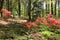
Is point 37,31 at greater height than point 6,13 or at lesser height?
lesser

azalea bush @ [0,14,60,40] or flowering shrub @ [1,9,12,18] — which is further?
flowering shrub @ [1,9,12,18]

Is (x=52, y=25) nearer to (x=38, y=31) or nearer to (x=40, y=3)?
(x=38, y=31)

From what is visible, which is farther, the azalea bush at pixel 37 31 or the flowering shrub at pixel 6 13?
the flowering shrub at pixel 6 13

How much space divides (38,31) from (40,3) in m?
13.8

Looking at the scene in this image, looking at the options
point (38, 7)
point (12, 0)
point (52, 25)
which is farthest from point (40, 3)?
point (52, 25)

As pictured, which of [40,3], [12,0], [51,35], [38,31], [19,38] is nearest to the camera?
[19,38]

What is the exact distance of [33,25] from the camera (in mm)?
12469

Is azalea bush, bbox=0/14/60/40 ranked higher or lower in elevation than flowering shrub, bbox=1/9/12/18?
lower

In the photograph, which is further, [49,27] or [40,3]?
[40,3]

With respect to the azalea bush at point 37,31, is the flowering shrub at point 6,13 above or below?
above

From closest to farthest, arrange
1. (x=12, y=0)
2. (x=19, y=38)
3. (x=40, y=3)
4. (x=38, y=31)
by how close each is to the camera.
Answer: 1. (x=19, y=38)
2. (x=38, y=31)
3. (x=12, y=0)
4. (x=40, y=3)

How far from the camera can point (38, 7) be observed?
24.5m

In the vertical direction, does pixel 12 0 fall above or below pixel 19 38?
above

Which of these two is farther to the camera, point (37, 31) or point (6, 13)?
point (6, 13)
